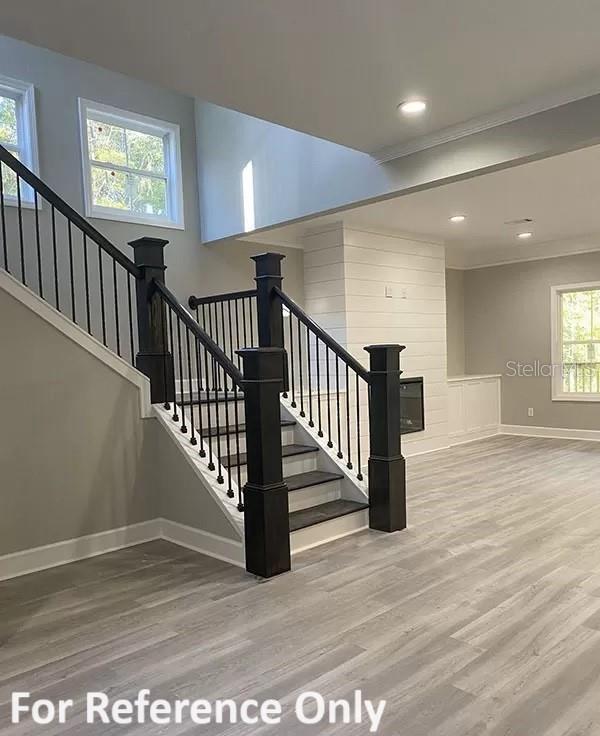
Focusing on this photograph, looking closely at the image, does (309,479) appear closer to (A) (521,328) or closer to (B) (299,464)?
(B) (299,464)

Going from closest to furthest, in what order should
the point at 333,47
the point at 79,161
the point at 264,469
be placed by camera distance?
the point at 333,47
the point at 264,469
the point at 79,161

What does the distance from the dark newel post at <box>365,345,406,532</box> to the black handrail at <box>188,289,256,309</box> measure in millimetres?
1358

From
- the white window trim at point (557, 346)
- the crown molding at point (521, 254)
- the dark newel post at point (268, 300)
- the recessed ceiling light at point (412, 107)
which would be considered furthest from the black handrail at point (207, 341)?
the white window trim at point (557, 346)

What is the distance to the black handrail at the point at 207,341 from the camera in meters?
3.41

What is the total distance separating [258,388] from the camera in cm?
322

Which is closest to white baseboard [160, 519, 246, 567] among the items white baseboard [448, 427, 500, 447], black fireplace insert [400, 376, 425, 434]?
black fireplace insert [400, 376, 425, 434]

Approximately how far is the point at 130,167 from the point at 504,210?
3725 millimetres

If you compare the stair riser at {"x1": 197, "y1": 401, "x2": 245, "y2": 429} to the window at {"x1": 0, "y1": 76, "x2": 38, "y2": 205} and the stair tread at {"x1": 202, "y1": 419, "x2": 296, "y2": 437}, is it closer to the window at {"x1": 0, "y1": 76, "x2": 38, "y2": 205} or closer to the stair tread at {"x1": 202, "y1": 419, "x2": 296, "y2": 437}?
the stair tread at {"x1": 202, "y1": 419, "x2": 296, "y2": 437}

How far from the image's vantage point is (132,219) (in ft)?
18.3

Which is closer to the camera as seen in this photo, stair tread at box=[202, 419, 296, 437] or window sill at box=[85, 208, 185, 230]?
stair tread at box=[202, 419, 296, 437]

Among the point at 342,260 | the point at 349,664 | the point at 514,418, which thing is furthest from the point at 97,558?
the point at 514,418

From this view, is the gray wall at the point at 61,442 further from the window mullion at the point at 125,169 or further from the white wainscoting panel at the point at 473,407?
the white wainscoting panel at the point at 473,407

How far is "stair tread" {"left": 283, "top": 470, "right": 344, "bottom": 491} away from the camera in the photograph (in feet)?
13.1

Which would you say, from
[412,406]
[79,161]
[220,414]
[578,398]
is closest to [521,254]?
[578,398]
